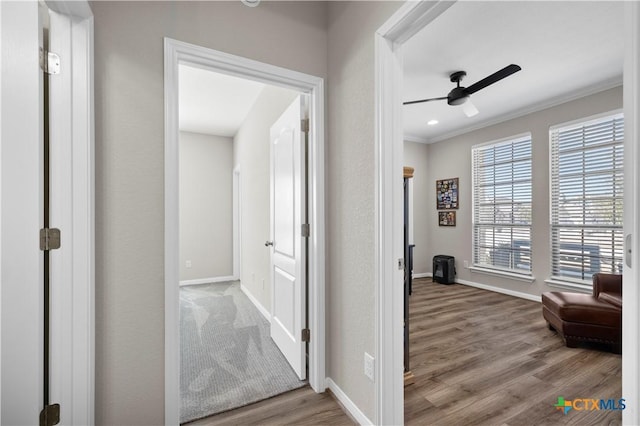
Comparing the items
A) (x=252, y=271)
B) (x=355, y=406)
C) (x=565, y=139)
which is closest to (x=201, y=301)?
(x=252, y=271)

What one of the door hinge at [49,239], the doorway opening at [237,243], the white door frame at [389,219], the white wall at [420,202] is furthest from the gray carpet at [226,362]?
the white wall at [420,202]

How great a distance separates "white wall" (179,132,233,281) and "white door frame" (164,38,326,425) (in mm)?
3971

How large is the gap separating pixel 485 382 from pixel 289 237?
5.84 ft

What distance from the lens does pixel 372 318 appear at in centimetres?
156

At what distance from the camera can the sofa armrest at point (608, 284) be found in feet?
9.12

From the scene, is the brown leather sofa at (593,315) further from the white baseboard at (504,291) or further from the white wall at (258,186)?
the white wall at (258,186)

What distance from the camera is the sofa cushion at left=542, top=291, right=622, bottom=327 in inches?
99.0

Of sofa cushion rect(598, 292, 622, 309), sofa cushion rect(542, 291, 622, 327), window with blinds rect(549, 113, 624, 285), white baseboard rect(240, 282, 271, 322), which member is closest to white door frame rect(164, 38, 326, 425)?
white baseboard rect(240, 282, 271, 322)

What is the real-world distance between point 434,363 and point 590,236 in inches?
115

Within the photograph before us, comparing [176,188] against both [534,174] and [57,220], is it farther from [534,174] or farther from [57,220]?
[534,174]

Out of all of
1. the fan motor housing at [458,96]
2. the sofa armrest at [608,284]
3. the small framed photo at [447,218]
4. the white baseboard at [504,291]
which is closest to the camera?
the sofa armrest at [608,284]

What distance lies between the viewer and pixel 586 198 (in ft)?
12.0

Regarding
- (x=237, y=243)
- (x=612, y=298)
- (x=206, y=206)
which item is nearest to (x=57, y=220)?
(x=612, y=298)

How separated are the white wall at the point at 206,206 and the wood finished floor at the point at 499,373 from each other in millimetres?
3784
